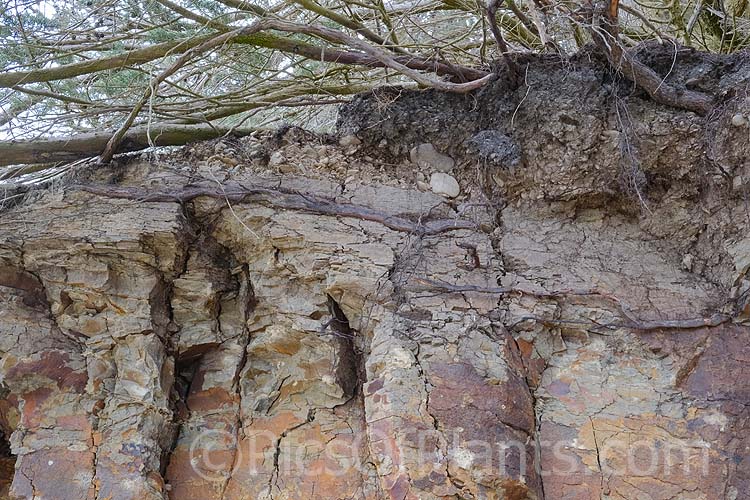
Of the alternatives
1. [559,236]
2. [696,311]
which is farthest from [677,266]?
[559,236]

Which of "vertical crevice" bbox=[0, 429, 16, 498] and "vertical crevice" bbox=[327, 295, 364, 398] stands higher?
"vertical crevice" bbox=[327, 295, 364, 398]

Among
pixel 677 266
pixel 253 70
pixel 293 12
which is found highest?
pixel 293 12

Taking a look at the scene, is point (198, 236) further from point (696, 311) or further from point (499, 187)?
point (696, 311)

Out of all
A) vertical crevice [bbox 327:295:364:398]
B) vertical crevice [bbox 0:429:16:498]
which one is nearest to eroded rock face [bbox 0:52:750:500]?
vertical crevice [bbox 327:295:364:398]

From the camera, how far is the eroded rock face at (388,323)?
2807 millimetres

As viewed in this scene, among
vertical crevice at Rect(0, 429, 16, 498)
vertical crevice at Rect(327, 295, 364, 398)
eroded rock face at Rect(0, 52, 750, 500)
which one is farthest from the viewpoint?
vertical crevice at Rect(0, 429, 16, 498)

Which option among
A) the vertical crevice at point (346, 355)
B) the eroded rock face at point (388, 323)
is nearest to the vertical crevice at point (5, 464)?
the eroded rock face at point (388, 323)

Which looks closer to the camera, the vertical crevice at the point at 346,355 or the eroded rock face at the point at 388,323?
the eroded rock face at the point at 388,323

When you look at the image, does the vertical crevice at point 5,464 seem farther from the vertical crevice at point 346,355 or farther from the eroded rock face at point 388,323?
the vertical crevice at point 346,355

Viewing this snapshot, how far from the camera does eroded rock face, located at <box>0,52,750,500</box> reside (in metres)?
2.81

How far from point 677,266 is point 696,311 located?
0.31 m

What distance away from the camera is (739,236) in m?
3.24

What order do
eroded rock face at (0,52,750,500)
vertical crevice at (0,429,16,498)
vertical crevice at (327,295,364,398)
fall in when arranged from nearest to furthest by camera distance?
eroded rock face at (0,52,750,500) → vertical crevice at (327,295,364,398) → vertical crevice at (0,429,16,498)

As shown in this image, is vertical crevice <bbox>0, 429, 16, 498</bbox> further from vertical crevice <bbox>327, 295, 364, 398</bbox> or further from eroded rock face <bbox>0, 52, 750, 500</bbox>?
vertical crevice <bbox>327, 295, 364, 398</bbox>
